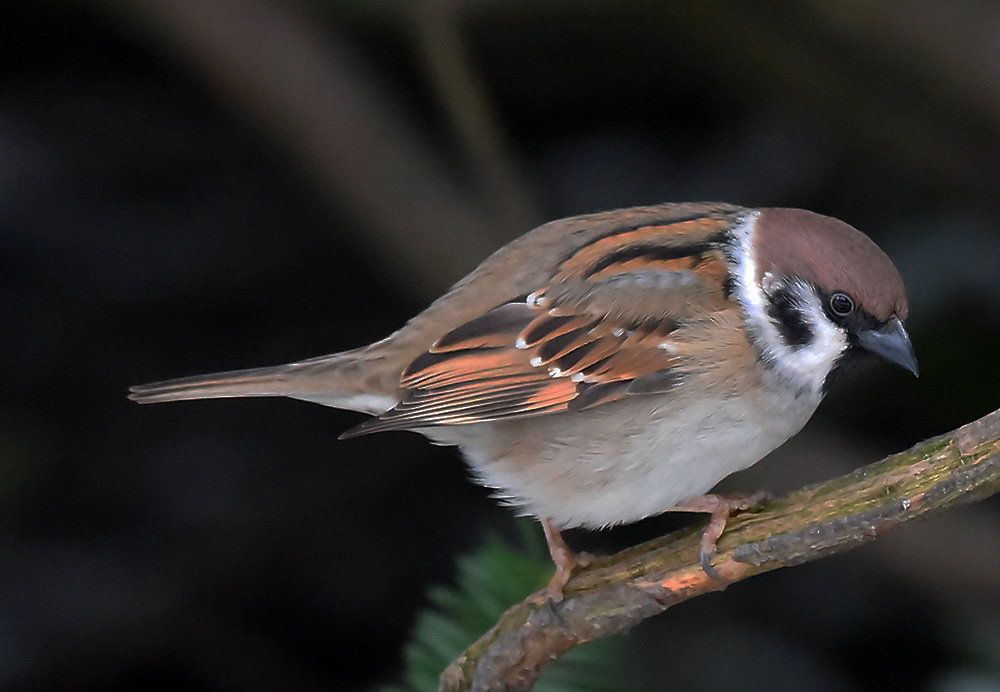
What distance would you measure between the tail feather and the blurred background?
78 centimetres

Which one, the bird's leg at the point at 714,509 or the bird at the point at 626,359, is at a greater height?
the bird at the point at 626,359

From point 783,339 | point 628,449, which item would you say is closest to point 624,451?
point 628,449

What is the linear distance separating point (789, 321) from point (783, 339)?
0.03 meters

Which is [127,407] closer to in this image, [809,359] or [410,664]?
[410,664]

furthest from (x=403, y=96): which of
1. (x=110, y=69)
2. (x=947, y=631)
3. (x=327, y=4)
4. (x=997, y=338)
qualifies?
(x=947, y=631)

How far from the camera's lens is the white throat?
1818 millimetres

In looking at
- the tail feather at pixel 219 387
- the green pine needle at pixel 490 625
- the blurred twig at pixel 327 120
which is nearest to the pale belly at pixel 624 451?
the green pine needle at pixel 490 625

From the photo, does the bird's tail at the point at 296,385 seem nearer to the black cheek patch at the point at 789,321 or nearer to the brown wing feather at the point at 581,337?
the brown wing feather at the point at 581,337

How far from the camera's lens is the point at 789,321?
1.85 m

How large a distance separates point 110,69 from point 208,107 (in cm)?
27

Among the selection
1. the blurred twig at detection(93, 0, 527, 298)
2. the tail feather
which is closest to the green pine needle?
the tail feather

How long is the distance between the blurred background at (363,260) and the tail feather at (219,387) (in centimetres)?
78

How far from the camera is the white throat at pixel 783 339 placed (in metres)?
1.82

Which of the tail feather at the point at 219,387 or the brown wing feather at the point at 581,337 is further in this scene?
the tail feather at the point at 219,387
